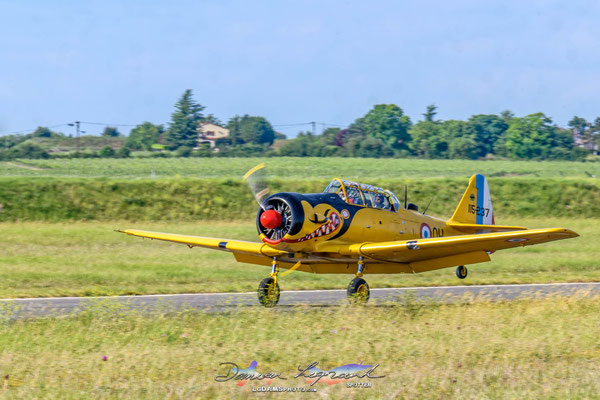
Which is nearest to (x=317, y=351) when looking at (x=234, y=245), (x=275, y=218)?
(x=275, y=218)

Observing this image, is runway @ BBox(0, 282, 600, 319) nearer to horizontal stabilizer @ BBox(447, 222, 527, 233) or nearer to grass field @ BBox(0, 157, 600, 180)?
horizontal stabilizer @ BBox(447, 222, 527, 233)

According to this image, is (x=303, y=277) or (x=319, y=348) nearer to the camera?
(x=319, y=348)

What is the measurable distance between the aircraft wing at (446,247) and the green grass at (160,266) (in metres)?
3.07

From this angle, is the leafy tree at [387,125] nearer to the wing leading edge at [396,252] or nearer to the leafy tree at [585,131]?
the leafy tree at [585,131]

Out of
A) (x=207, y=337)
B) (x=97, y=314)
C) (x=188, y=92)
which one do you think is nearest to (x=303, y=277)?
(x=97, y=314)

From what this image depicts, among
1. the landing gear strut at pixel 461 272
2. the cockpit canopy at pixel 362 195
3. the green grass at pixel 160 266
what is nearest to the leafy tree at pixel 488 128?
the green grass at pixel 160 266

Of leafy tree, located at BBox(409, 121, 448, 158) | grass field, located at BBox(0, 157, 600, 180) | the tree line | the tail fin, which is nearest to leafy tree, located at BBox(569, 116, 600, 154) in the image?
the tree line

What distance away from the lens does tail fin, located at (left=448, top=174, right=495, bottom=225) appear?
57.9 ft

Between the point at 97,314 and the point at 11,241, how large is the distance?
14350 mm

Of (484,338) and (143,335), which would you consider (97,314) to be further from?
(484,338)

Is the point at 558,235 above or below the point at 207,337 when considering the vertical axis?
above

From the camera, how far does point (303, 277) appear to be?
61.8 ft

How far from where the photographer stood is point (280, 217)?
40.7 feet

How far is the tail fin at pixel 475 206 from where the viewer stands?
17652 millimetres
